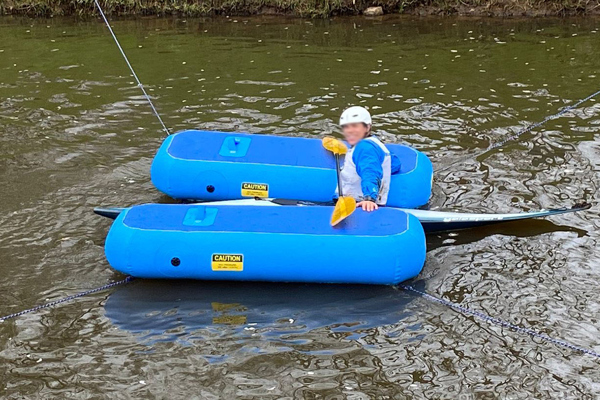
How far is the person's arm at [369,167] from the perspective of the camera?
5.82m

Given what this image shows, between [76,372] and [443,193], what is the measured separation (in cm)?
397

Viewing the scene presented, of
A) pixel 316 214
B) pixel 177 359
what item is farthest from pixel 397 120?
pixel 177 359

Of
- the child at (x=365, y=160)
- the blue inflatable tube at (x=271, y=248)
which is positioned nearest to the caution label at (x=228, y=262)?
the blue inflatable tube at (x=271, y=248)

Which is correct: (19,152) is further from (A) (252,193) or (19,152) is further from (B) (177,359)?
(B) (177,359)

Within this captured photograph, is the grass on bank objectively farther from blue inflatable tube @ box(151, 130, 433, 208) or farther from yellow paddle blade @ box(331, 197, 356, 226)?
yellow paddle blade @ box(331, 197, 356, 226)

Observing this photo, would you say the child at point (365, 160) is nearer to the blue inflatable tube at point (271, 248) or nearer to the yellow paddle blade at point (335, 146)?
the yellow paddle blade at point (335, 146)

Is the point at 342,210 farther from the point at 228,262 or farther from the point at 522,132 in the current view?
the point at 522,132

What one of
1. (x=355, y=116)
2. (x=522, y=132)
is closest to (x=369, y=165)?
(x=355, y=116)

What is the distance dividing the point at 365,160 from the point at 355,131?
0.28 meters

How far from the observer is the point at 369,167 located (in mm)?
5906

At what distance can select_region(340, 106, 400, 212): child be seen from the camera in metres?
5.88

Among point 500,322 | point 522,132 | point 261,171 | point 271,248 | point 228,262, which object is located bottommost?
point 500,322

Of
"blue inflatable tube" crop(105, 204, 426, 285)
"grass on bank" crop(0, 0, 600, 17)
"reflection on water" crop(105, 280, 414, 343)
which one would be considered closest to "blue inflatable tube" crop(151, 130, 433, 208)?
"blue inflatable tube" crop(105, 204, 426, 285)

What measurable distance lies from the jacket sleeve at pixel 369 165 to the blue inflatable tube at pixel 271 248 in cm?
47
